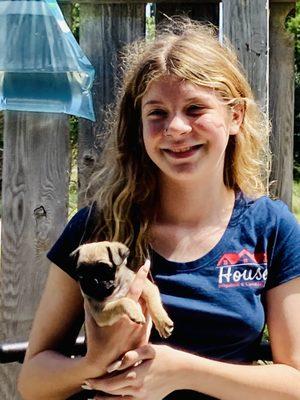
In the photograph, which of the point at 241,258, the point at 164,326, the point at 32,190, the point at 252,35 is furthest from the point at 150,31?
the point at 164,326

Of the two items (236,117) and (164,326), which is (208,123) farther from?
(164,326)

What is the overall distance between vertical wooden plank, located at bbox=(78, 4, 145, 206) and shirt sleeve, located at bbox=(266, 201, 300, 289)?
A: 3.76ft

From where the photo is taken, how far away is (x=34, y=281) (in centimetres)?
351

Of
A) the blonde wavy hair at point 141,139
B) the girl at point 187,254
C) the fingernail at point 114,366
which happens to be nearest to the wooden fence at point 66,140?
the blonde wavy hair at point 141,139

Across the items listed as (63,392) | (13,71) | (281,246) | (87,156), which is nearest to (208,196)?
(281,246)

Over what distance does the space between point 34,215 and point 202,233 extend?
1120 millimetres

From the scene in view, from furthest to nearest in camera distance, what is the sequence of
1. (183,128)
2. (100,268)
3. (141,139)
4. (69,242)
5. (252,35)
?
1. (252,35)
2. (141,139)
3. (69,242)
4. (183,128)
5. (100,268)

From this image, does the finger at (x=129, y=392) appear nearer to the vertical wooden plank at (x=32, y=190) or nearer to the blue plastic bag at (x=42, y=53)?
the vertical wooden plank at (x=32, y=190)

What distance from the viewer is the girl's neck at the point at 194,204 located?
260cm

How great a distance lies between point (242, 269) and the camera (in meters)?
2.47

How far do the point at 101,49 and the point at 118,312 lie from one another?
1539 mm

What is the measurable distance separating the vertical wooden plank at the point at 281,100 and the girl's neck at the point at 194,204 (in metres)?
0.89

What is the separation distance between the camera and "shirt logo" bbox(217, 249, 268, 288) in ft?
8.08

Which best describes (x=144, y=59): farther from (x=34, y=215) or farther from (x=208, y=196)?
(x=34, y=215)
